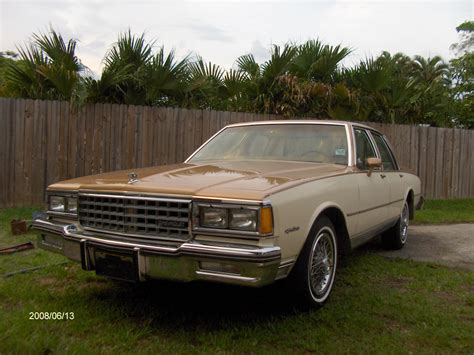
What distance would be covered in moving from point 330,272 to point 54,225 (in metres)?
2.22

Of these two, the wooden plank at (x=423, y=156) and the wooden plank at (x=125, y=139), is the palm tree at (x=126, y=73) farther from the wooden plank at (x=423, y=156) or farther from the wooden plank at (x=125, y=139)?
the wooden plank at (x=423, y=156)

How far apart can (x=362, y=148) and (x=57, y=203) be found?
9.86 feet

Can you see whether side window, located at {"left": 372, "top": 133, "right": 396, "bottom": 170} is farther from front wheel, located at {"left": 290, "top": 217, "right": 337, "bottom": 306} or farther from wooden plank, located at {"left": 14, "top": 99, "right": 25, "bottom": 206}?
wooden plank, located at {"left": 14, "top": 99, "right": 25, "bottom": 206}

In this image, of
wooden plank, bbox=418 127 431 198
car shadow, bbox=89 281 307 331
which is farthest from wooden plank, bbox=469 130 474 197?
car shadow, bbox=89 281 307 331

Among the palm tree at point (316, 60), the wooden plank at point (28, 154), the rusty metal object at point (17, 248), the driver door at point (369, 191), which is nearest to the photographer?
the driver door at point (369, 191)

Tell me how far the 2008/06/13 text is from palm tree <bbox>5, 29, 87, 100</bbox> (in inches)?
224

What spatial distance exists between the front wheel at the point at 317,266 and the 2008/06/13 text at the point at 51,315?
1624 mm

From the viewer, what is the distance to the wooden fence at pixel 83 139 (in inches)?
313

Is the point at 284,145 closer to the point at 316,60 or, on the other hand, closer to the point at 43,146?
the point at 43,146

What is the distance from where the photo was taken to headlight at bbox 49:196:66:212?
149 inches

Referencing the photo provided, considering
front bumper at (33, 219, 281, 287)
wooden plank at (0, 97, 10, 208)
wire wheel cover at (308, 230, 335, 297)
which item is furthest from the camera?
→ wooden plank at (0, 97, 10, 208)

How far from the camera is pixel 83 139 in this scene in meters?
8.40

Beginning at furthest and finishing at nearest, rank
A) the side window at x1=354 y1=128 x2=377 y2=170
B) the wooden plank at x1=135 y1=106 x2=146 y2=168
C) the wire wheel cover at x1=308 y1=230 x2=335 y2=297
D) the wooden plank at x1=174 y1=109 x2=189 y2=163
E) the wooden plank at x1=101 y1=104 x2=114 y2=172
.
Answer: the wooden plank at x1=174 y1=109 x2=189 y2=163 → the wooden plank at x1=135 y1=106 x2=146 y2=168 → the wooden plank at x1=101 y1=104 x2=114 y2=172 → the side window at x1=354 y1=128 x2=377 y2=170 → the wire wheel cover at x1=308 y1=230 x2=335 y2=297

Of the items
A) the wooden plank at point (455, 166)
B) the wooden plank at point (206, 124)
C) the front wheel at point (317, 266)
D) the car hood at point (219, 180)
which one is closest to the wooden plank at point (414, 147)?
the wooden plank at point (455, 166)
